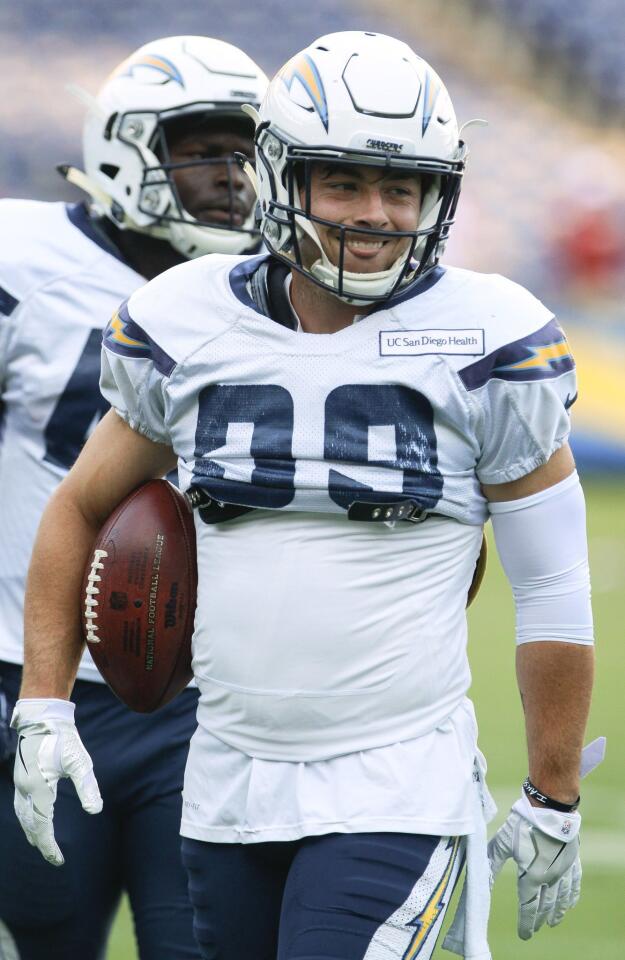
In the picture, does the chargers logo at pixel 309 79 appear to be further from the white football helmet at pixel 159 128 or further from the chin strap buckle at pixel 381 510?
the white football helmet at pixel 159 128

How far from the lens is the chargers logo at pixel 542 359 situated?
7.43 feet

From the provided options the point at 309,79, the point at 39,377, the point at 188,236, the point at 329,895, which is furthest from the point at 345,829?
the point at 188,236

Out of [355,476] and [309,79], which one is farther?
[309,79]

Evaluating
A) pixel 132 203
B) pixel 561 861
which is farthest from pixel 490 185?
pixel 561 861

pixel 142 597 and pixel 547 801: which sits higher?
pixel 142 597

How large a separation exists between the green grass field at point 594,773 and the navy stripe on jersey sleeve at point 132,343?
89 cm

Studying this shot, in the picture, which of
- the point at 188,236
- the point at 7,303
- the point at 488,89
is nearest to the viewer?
the point at 7,303

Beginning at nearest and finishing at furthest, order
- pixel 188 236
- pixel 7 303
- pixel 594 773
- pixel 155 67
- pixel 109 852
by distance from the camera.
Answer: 1. pixel 109 852
2. pixel 7 303
3. pixel 188 236
4. pixel 155 67
5. pixel 594 773

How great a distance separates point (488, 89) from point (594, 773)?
11.7m

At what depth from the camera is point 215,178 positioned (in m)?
3.39

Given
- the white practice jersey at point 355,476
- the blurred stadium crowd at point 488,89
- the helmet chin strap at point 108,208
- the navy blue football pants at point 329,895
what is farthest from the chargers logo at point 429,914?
the blurred stadium crowd at point 488,89

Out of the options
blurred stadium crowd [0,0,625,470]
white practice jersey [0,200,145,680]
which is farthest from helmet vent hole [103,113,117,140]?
blurred stadium crowd [0,0,625,470]

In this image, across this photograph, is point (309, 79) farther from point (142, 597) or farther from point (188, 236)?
point (188, 236)

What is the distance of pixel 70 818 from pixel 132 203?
126 centimetres
